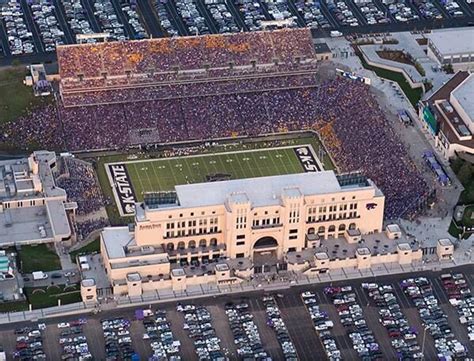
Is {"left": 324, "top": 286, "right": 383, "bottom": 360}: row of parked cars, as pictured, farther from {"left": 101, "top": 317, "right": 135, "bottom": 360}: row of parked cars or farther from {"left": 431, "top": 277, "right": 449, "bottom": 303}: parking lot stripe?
{"left": 101, "top": 317, "right": 135, "bottom": 360}: row of parked cars

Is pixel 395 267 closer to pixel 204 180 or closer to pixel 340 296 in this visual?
pixel 340 296

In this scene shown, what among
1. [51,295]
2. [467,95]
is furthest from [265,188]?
[467,95]

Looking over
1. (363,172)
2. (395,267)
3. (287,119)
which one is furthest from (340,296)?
(287,119)

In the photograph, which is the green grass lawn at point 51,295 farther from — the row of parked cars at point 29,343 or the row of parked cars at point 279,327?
the row of parked cars at point 279,327

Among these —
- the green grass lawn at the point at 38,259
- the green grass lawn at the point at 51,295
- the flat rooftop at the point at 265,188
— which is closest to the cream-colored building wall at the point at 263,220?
the flat rooftop at the point at 265,188

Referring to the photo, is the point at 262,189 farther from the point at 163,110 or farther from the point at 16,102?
the point at 16,102

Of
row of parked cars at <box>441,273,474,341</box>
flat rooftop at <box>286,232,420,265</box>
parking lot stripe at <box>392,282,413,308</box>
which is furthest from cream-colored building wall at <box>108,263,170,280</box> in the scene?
row of parked cars at <box>441,273,474,341</box>

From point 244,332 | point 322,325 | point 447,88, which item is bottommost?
point 322,325
